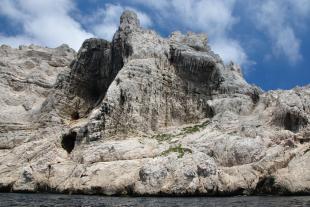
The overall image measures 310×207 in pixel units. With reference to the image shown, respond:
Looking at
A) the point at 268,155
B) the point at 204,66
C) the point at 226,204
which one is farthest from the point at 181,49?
the point at 226,204

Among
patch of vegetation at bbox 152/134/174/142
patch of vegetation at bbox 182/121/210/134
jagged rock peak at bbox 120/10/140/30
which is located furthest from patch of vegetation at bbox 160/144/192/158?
jagged rock peak at bbox 120/10/140/30

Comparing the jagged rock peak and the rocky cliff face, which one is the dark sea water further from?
the jagged rock peak

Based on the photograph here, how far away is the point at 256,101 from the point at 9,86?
4200 cm

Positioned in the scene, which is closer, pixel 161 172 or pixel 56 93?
pixel 161 172

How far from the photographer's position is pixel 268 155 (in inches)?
1945

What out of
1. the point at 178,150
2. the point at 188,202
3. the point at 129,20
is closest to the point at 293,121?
the point at 178,150

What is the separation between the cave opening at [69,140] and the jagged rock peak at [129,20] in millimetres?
19549

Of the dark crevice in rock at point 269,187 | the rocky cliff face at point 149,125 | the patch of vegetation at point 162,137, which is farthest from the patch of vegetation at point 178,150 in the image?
the dark crevice in rock at point 269,187

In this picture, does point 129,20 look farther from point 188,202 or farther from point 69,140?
point 188,202

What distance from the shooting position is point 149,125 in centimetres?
6550

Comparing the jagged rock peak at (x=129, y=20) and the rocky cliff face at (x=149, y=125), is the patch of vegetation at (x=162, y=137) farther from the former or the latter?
the jagged rock peak at (x=129, y=20)

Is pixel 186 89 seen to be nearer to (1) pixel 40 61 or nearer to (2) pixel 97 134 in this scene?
(2) pixel 97 134

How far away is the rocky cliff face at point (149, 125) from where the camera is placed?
48188 mm

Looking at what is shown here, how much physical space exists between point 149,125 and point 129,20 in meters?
20.6
